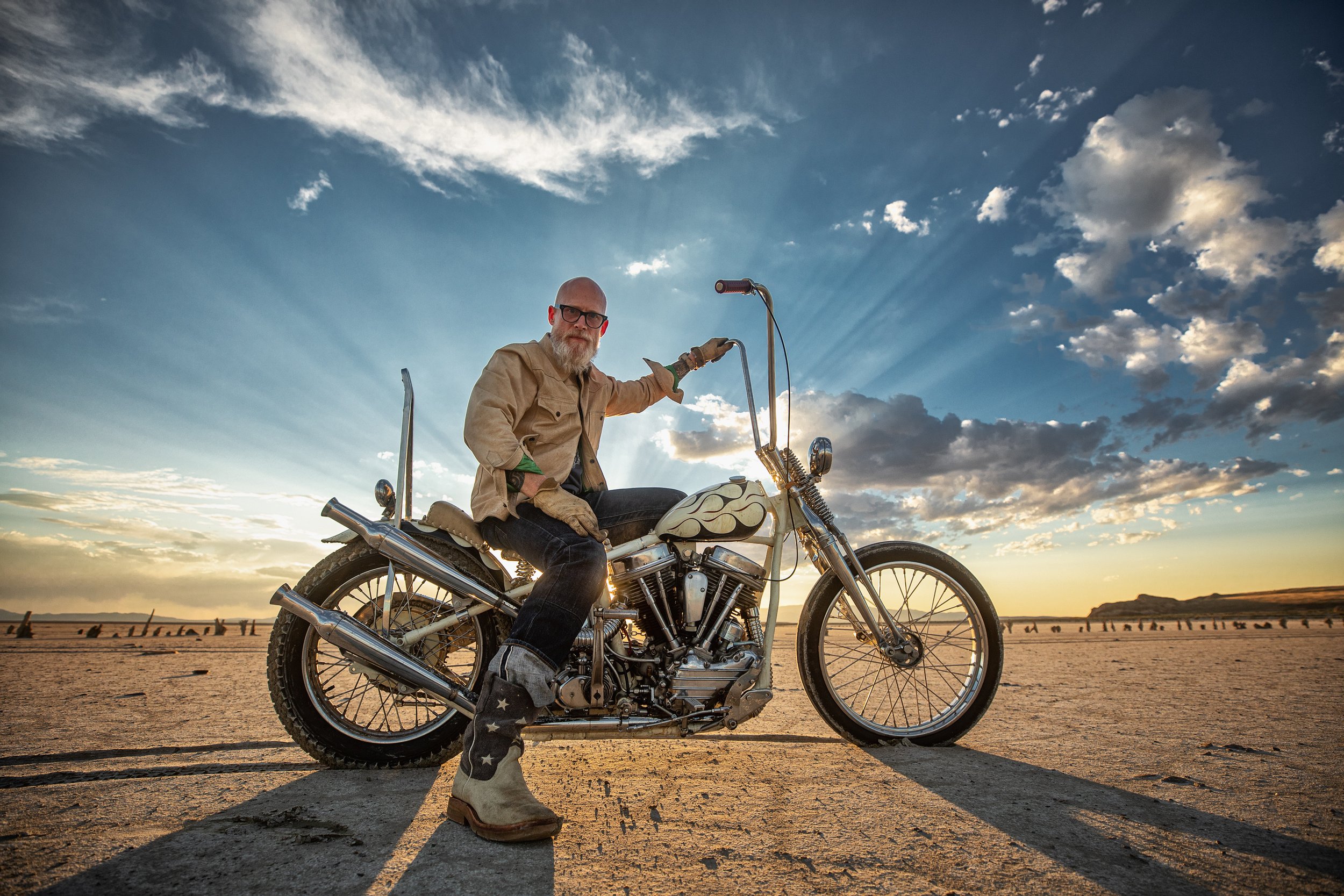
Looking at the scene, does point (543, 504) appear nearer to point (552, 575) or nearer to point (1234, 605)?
point (552, 575)

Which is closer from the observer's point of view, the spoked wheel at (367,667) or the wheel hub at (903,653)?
the spoked wheel at (367,667)

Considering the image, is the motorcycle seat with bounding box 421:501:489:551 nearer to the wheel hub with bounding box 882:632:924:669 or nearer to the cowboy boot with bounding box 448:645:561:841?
the cowboy boot with bounding box 448:645:561:841

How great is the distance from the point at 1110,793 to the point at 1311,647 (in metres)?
12.0

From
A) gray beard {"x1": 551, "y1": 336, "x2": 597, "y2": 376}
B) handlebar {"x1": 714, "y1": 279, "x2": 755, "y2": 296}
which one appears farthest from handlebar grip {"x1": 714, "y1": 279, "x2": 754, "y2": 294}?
gray beard {"x1": 551, "y1": 336, "x2": 597, "y2": 376}

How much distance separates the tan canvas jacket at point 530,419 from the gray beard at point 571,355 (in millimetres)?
39

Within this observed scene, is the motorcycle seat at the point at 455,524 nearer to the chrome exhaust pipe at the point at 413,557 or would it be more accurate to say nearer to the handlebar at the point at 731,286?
the chrome exhaust pipe at the point at 413,557

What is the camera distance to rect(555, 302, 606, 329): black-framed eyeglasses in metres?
3.47

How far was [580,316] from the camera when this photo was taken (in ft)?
11.4

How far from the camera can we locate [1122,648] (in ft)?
36.8

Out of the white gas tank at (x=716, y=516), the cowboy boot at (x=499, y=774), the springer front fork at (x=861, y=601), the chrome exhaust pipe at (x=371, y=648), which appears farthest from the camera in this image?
the springer front fork at (x=861, y=601)

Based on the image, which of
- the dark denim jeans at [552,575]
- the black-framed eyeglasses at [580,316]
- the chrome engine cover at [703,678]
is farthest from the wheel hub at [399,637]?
the black-framed eyeglasses at [580,316]

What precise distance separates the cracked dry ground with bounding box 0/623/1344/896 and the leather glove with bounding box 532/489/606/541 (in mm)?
1185

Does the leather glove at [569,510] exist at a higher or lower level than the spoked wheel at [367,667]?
higher

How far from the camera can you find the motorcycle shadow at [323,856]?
1.79 metres
